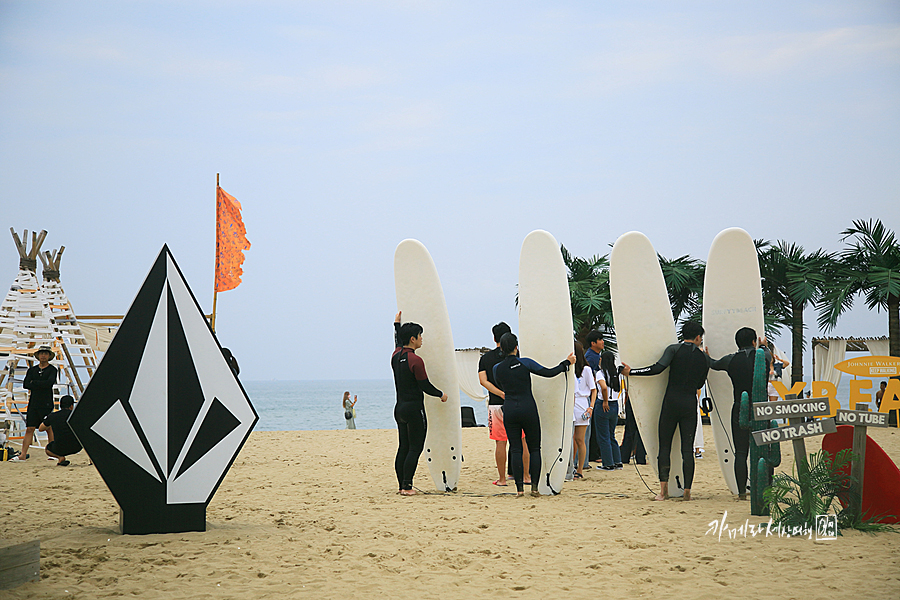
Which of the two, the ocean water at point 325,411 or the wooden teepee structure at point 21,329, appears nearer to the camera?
the wooden teepee structure at point 21,329

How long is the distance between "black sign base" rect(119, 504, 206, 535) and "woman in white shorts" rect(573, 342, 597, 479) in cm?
435

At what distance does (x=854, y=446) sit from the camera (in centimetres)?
502

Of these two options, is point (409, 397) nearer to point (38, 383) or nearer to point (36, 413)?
point (38, 383)

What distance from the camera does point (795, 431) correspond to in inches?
195

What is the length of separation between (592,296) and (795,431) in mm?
12014

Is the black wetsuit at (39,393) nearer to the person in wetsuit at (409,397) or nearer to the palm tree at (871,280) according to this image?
the person in wetsuit at (409,397)

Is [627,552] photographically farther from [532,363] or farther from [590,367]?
[590,367]

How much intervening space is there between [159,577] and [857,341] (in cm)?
1877

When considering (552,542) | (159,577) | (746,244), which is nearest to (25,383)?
(159,577)

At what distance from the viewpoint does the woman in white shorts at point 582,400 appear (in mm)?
7980

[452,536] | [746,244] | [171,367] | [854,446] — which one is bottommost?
[452,536]

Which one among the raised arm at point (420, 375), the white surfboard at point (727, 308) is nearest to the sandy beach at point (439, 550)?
the white surfboard at point (727, 308)

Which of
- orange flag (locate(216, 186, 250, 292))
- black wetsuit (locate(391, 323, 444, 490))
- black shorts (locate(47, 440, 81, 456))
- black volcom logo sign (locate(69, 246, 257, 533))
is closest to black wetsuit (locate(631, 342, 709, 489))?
black wetsuit (locate(391, 323, 444, 490))

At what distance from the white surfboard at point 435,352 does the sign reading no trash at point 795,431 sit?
3146 millimetres
